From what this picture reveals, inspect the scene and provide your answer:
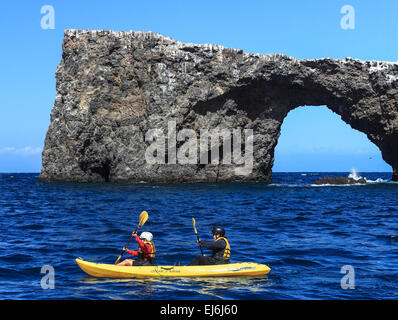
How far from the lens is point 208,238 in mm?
18781

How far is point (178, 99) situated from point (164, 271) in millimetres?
40762

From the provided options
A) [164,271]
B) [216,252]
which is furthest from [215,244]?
[164,271]

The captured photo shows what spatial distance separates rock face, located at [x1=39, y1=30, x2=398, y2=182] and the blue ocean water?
22.3 meters

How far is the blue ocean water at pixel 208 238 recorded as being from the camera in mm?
11562

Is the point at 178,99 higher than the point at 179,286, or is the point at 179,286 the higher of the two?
the point at 178,99

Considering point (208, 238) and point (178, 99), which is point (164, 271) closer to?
point (208, 238)

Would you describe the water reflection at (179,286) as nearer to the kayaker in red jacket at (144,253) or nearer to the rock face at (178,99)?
the kayaker in red jacket at (144,253)

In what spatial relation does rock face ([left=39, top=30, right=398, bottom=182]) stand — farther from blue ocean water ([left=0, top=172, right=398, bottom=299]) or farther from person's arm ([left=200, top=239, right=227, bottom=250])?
person's arm ([left=200, top=239, right=227, bottom=250])

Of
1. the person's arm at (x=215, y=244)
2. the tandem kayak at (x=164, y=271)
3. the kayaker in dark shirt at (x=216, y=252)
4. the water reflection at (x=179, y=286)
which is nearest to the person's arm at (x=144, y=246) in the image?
the tandem kayak at (x=164, y=271)

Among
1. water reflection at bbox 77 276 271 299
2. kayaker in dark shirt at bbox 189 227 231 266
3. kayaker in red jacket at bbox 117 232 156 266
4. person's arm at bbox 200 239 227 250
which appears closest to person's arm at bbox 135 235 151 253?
kayaker in red jacket at bbox 117 232 156 266

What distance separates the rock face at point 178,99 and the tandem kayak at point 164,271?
3946 cm

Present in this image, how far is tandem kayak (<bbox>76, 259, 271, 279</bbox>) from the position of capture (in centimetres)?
1283

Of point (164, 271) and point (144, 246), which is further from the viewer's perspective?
point (144, 246)
